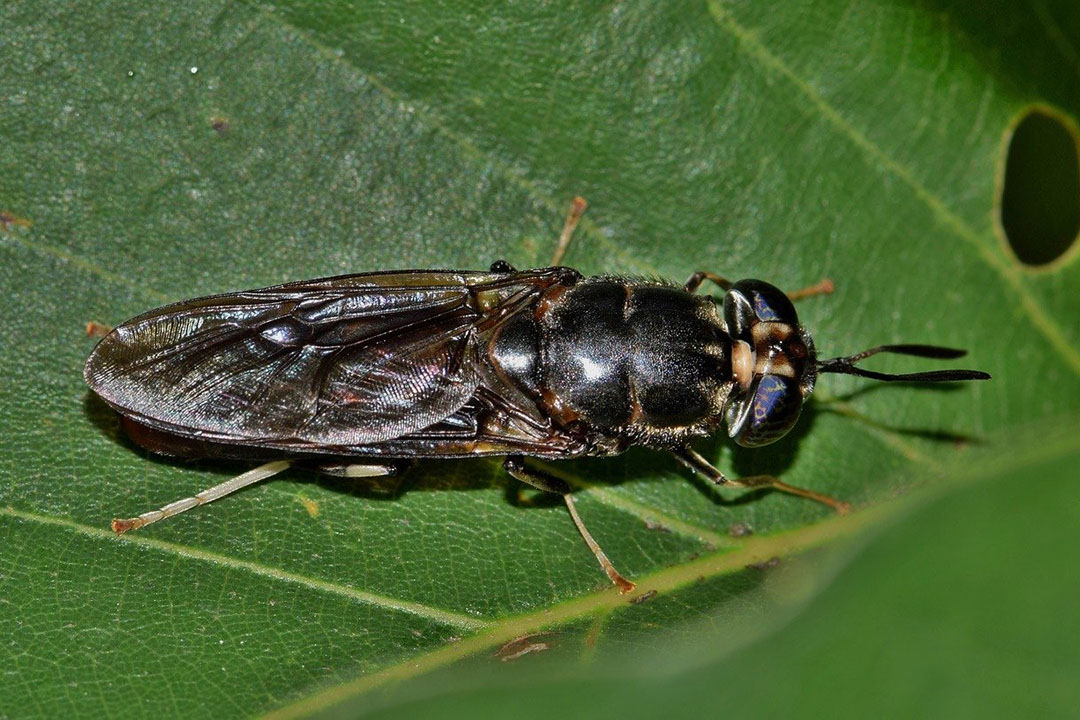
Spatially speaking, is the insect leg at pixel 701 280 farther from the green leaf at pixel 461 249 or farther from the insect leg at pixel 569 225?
the insect leg at pixel 569 225

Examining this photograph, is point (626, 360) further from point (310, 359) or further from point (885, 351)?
point (310, 359)

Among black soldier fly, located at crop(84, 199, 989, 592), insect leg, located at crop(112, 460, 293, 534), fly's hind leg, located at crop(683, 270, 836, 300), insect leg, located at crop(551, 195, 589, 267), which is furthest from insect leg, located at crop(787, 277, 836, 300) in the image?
insect leg, located at crop(112, 460, 293, 534)

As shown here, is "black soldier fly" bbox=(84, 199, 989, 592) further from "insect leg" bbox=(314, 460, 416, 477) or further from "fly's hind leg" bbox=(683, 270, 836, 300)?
"fly's hind leg" bbox=(683, 270, 836, 300)

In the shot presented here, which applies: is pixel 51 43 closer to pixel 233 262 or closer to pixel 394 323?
pixel 233 262

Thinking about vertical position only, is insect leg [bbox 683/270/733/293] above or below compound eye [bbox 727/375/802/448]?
above

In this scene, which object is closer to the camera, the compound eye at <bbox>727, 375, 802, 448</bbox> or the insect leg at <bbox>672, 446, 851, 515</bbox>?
the compound eye at <bbox>727, 375, 802, 448</bbox>
